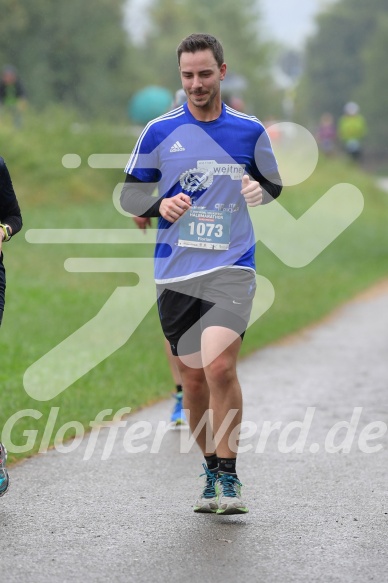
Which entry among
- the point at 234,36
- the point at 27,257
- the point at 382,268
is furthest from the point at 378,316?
the point at 234,36

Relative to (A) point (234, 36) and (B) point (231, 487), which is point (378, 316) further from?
(A) point (234, 36)

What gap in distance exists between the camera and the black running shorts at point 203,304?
238 inches

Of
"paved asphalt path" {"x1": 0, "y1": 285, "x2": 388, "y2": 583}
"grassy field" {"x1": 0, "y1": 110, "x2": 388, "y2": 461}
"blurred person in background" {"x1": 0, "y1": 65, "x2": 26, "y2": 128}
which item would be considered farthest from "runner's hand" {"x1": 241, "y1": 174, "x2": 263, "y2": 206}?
"blurred person in background" {"x1": 0, "y1": 65, "x2": 26, "y2": 128}

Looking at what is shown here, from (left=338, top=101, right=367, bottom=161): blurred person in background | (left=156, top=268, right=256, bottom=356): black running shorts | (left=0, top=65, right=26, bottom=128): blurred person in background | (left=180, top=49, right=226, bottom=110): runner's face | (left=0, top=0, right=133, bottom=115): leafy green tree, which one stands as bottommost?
(left=156, top=268, right=256, bottom=356): black running shorts

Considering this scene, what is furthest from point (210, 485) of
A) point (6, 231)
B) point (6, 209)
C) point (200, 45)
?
point (200, 45)

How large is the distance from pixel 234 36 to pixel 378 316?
290ft

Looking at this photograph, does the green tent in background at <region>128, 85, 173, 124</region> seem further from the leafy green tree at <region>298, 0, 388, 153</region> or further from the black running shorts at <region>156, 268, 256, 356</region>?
the leafy green tree at <region>298, 0, 388, 153</region>

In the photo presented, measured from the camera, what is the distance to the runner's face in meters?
5.93

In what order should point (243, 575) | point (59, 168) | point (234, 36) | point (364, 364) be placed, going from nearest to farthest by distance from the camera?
point (243, 575) < point (364, 364) < point (59, 168) < point (234, 36)

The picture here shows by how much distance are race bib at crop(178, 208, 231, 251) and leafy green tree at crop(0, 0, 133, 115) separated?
146 ft

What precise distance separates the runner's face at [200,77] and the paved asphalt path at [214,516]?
192cm

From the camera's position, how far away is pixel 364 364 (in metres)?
11.6

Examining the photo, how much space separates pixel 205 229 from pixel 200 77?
70 centimetres

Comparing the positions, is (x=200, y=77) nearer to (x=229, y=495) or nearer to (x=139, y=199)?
(x=139, y=199)
